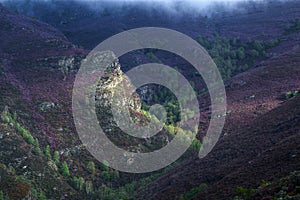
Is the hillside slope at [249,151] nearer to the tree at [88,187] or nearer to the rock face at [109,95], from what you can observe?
the tree at [88,187]

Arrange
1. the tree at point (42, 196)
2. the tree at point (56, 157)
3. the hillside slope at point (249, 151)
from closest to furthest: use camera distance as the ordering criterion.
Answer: the hillside slope at point (249, 151) < the tree at point (42, 196) < the tree at point (56, 157)

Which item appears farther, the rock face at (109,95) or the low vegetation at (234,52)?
the low vegetation at (234,52)

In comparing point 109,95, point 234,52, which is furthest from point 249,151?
point 234,52

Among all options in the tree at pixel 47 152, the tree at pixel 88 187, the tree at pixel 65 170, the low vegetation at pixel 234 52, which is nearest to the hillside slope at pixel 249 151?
the tree at pixel 88 187

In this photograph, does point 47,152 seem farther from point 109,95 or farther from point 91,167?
point 109,95

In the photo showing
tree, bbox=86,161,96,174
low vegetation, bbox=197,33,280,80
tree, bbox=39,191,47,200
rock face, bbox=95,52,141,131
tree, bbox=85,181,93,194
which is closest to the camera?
tree, bbox=39,191,47,200

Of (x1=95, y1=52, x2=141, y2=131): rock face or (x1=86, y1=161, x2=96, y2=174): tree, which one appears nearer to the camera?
(x1=86, y1=161, x2=96, y2=174): tree

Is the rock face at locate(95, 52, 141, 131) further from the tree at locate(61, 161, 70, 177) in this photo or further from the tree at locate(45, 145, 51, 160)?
the tree at locate(61, 161, 70, 177)

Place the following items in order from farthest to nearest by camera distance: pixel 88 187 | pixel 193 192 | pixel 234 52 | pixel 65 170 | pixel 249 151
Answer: pixel 234 52 → pixel 65 170 → pixel 88 187 → pixel 249 151 → pixel 193 192

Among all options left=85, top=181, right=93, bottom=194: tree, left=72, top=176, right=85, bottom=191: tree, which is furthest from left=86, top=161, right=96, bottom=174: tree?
left=72, top=176, right=85, bottom=191: tree

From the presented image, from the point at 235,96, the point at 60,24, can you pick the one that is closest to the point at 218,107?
the point at 235,96

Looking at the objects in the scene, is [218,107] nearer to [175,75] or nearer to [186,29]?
[175,75]

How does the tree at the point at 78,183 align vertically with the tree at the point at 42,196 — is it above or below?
below
